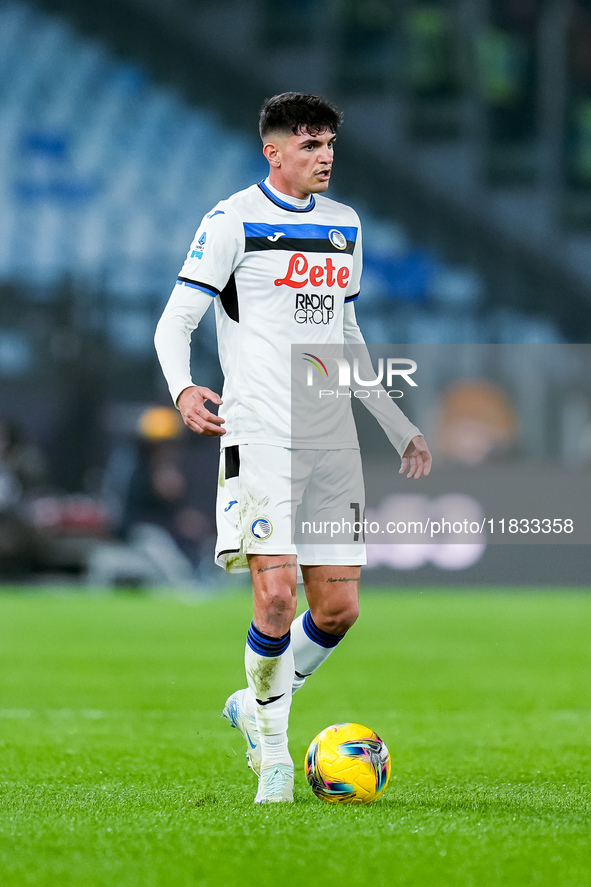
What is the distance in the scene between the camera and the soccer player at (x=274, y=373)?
3393 millimetres

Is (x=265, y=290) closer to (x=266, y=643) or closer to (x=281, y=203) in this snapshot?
(x=281, y=203)

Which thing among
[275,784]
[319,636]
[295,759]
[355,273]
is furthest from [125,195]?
[275,784]

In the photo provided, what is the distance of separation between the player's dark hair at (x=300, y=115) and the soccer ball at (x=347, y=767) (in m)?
1.69

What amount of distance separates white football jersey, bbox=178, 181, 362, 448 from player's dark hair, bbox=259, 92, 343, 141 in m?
0.19

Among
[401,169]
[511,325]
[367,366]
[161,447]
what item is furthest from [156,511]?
[367,366]

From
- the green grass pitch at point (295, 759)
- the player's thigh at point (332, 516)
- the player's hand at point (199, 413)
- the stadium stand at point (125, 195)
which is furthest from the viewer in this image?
the stadium stand at point (125, 195)

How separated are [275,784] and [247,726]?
11.9 inches

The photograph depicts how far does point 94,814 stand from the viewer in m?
3.10

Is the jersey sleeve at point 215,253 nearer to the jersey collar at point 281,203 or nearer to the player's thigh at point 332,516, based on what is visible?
the jersey collar at point 281,203

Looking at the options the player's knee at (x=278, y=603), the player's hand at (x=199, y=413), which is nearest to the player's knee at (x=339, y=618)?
the player's knee at (x=278, y=603)

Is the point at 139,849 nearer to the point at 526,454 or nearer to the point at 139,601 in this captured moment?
the point at 139,601

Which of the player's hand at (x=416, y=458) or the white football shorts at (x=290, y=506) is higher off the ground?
the player's hand at (x=416, y=458)

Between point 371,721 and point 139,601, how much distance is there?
7067mm

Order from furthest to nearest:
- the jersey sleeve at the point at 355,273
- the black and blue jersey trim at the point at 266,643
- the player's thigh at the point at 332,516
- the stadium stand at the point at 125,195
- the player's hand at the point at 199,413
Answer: the stadium stand at the point at 125,195 < the jersey sleeve at the point at 355,273 < the player's thigh at the point at 332,516 < the black and blue jersey trim at the point at 266,643 < the player's hand at the point at 199,413
